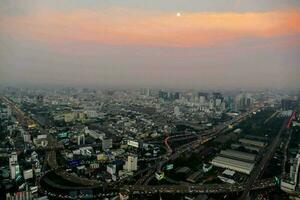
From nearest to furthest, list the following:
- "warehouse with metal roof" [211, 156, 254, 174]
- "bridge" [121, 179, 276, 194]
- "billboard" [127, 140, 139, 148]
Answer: "bridge" [121, 179, 276, 194], "warehouse with metal roof" [211, 156, 254, 174], "billboard" [127, 140, 139, 148]

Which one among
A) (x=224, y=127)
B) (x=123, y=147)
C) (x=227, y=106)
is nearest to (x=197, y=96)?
(x=227, y=106)

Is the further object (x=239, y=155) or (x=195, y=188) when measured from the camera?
(x=239, y=155)

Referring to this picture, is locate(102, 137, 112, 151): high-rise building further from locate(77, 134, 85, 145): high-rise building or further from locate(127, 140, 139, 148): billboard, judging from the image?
locate(77, 134, 85, 145): high-rise building

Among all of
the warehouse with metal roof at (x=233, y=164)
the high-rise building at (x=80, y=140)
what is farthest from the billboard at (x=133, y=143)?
the warehouse with metal roof at (x=233, y=164)

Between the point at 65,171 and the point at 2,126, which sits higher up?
the point at 2,126

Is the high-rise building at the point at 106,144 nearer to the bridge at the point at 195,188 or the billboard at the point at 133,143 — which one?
the billboard at the point at 133,143

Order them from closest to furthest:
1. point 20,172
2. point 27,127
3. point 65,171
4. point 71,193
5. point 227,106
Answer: point 71,193 < point 20,172 < point 65,171 < point 27,127 < point 227,106

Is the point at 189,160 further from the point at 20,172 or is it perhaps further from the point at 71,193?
the point at 20,172

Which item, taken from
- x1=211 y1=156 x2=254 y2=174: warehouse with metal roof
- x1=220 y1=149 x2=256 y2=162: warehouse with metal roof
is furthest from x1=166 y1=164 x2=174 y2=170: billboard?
x1=220 y1=149 x2=256 y2=162: warehouse with metal roof

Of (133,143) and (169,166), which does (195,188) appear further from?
(133,143)

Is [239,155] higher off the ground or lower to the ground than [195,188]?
higher

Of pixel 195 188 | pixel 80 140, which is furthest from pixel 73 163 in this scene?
pixel 195 188
